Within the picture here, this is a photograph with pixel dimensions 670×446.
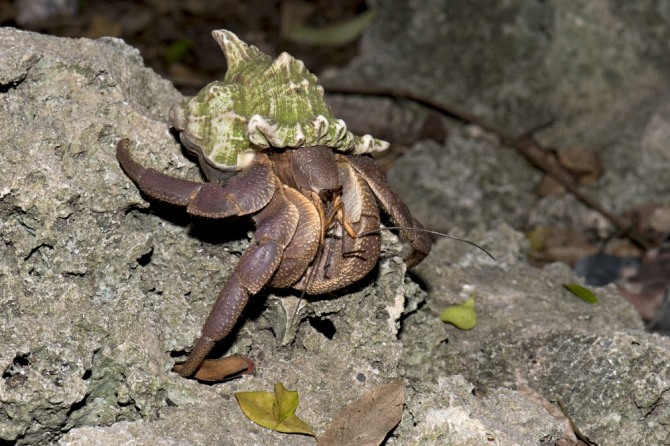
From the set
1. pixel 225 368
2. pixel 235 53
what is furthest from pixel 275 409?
pixel 235 53

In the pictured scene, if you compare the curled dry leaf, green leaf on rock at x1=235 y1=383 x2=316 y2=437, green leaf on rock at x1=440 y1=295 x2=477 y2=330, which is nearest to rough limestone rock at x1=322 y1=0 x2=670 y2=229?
green leaf on rock at x1=440 y1=295 x2=477 y2=330

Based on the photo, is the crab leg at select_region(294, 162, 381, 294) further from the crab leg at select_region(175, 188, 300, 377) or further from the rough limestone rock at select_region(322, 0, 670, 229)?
the rough limestone rock at select_region(322, 0, 670, 229)

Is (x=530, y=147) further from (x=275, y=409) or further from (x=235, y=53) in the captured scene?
(x=275, y=409)

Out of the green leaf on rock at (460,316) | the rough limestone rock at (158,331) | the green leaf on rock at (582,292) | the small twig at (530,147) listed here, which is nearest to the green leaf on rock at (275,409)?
the rough limestone rock at (158,331)

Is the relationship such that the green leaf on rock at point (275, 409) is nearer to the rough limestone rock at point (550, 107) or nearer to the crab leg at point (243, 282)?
the crab leg at point (243, 282)

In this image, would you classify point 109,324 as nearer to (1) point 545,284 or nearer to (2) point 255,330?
(2) point 255,330

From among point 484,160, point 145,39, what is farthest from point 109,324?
point 145,39
